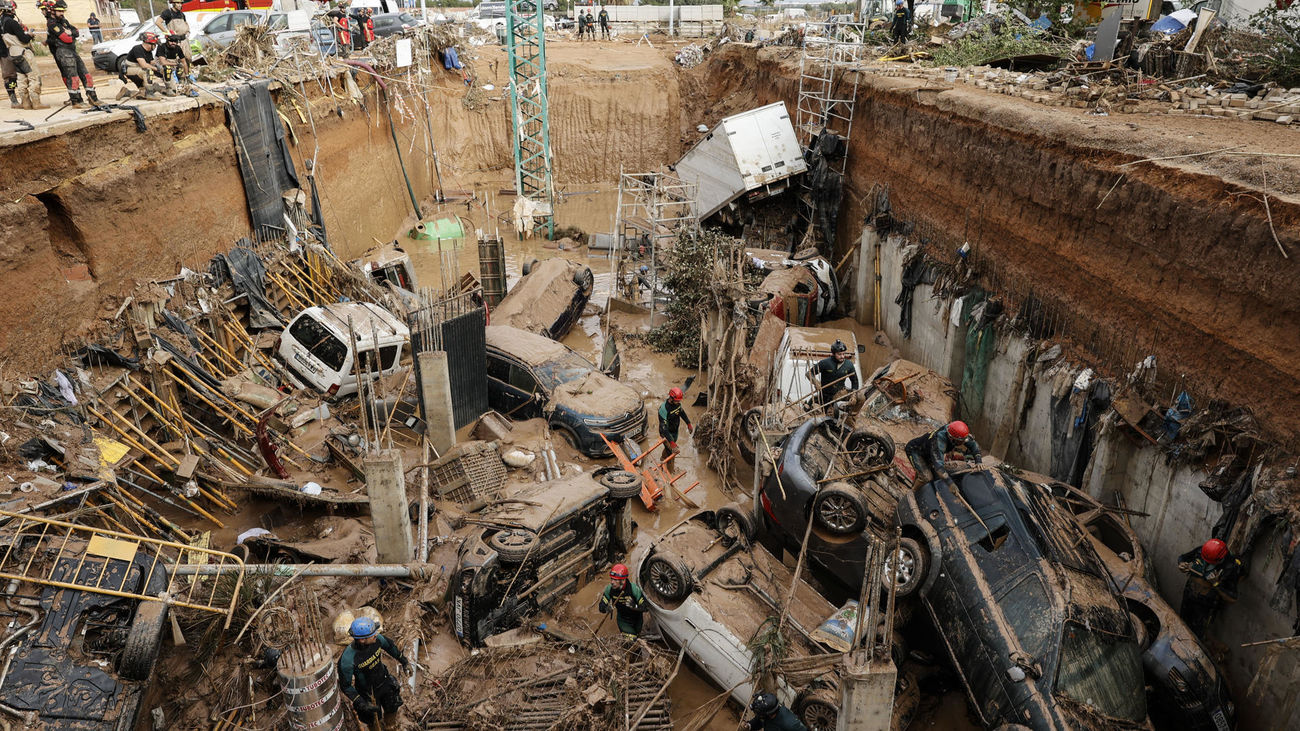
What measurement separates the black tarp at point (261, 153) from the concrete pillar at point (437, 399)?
6984 millimetres

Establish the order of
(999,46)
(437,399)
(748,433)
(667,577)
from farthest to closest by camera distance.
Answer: (999,46)
(748,433)
(437,399)
(667,577)

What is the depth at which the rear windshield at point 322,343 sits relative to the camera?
42.2ft

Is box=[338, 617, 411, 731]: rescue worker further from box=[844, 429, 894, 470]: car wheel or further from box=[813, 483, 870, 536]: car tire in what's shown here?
box=[844, 429, 894, 470]: car wheel

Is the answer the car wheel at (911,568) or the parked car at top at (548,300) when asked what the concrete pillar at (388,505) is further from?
the parked car at top at (548,300)

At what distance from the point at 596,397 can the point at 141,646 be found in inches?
277

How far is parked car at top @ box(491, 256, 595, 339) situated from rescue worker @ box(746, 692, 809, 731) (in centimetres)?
984

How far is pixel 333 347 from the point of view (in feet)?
42.3

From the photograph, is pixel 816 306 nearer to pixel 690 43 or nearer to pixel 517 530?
pixel 517 530

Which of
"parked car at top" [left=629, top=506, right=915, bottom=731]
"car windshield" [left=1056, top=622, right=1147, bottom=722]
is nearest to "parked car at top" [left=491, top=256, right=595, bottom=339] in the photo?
"parked car at top" [left=629, top=506, right=915, bottom=731]

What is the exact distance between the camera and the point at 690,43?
115ft

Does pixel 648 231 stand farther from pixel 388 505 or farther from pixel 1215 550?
pixel 1215 550

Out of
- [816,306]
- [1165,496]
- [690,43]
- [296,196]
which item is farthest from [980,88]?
[690,43]

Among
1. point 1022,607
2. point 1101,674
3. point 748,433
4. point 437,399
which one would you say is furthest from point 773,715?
point 437,399

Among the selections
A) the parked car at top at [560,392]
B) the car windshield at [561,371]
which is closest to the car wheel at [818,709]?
the parked car at top at [560,392]
